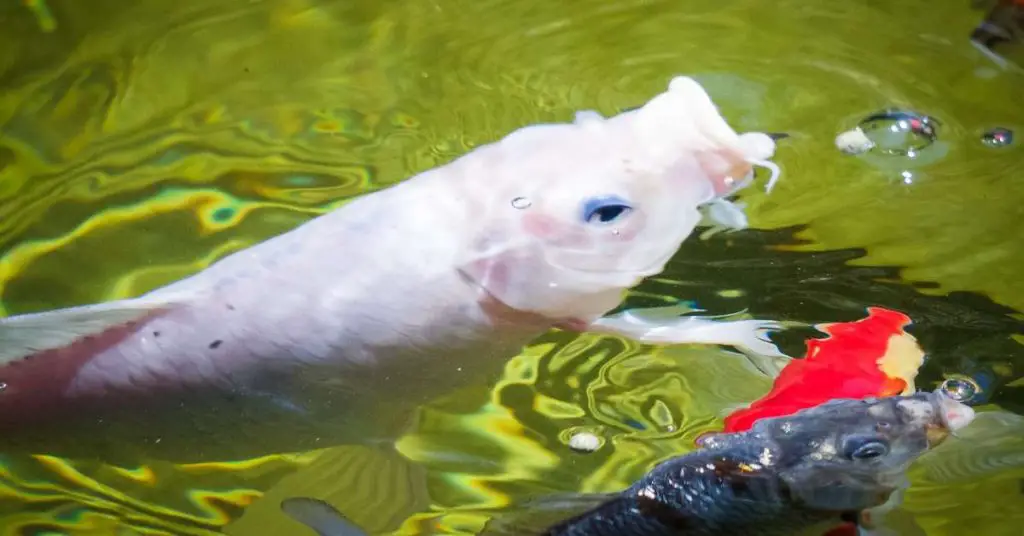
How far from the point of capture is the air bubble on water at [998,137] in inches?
74.1

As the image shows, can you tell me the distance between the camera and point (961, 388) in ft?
4.59

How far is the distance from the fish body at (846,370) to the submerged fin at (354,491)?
0.45m

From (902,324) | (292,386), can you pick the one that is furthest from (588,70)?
(292,386)

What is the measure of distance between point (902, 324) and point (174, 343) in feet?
3.36

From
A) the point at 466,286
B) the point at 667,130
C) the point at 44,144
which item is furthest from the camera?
the point at 44,144

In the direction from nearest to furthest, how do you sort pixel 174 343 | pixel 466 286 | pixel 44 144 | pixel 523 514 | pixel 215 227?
pixel 523 514
pixel 174 343
pixel 466 286
pixel 215 227
pixel 44 144

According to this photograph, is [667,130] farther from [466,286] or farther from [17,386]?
[17,386]

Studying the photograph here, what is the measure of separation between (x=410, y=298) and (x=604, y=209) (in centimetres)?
32

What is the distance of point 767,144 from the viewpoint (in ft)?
5.71

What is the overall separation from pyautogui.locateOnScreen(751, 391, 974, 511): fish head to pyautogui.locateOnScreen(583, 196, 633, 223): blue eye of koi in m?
0.41

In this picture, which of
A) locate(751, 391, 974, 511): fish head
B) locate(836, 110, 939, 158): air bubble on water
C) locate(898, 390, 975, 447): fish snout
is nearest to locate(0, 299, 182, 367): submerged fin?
locate(751, 391, 974, 511): fish head

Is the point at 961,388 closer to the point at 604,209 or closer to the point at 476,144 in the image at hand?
the point at 604,209

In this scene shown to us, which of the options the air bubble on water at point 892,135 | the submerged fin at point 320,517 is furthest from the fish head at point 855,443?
the air bubble on water at point 892,135

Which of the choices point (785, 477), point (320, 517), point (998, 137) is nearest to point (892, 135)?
point (998, 137)
